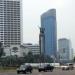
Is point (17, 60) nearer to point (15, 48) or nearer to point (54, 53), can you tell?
point (15, 48)

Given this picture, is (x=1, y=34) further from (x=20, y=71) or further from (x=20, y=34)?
(x=20, y=71)

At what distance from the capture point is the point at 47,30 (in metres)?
198

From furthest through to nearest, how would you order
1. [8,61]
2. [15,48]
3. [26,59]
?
[15,48] → [26,59] → [8,61]

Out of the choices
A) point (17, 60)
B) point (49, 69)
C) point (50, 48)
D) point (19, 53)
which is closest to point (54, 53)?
point (50, 48)

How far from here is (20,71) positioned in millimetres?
52188

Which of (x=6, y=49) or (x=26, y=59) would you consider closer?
(x=26, y=59)

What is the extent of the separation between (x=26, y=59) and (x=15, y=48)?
30.6 m

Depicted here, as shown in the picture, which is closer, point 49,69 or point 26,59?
point 49,69

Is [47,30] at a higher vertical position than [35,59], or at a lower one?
A: higher

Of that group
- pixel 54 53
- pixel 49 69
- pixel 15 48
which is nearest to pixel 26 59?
pixel 15 48

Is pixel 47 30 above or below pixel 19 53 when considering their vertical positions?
above

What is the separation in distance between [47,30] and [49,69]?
137013 millimetres

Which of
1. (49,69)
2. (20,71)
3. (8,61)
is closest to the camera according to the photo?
(20,71)

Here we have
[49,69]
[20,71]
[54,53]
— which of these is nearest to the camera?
[20,71]
